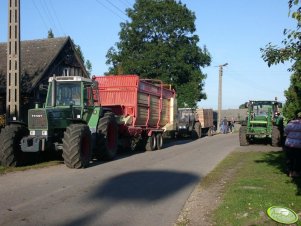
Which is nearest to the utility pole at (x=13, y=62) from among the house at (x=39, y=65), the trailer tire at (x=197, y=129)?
the house at (x=39, y=65)

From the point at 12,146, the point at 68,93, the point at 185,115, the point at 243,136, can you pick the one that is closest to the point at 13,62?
the point at 68,93

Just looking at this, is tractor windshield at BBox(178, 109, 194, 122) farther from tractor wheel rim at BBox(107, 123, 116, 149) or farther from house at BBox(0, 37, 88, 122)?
tractor wheel rim at BBox(107, 123, 116, 149)

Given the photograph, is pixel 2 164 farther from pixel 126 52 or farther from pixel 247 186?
pixel 126 52

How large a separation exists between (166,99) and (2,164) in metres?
12.0

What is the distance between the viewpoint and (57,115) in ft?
46.8

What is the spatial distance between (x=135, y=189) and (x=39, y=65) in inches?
815

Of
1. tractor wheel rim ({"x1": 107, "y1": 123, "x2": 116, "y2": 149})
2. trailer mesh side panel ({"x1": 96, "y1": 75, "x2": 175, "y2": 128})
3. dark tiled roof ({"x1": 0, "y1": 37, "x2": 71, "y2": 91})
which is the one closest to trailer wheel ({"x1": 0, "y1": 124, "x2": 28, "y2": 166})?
tractor wheel rim ({"x1": 107, "y1": 123, "x2": 116, "y2": 149})

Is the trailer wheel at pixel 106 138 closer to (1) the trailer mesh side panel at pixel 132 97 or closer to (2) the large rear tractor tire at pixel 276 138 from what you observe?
(1) the trailer mesh side panel at pixel 132 97

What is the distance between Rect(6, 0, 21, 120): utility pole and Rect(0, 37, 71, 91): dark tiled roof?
10.4 meters

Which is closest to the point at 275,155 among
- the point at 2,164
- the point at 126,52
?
the point at 2,164

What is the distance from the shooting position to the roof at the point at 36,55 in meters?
28.8

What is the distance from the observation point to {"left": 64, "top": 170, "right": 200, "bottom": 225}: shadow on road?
8.30 metres

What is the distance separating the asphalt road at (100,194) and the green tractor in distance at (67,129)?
0.70 metres

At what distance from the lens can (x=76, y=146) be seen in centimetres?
1302
